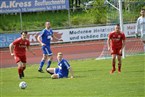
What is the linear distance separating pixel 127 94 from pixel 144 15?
28.9ft

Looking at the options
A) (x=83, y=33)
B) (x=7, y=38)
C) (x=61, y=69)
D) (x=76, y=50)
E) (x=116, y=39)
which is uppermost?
(x=116, y=39)

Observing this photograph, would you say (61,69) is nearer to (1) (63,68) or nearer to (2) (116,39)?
(1) (63,68)

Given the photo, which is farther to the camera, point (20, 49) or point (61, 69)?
point (20, 49)

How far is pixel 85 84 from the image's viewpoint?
15773mm

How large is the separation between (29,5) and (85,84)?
25910 mm

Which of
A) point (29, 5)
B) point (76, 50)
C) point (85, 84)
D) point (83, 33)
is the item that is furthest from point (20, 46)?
point (29, 5)

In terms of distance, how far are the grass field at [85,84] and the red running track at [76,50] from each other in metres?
7.66

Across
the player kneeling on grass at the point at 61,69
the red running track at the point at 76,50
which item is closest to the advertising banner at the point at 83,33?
the red running track at the point at 76,50

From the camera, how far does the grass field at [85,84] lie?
1377cm

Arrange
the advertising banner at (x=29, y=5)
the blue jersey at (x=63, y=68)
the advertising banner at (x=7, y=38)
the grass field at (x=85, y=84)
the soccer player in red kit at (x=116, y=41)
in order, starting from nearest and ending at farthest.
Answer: the grass field at (x=85, y=84)
the blue jersey at (x=63, y=68)
the soccer player in red kit at (x=116, y=41)
the advertising banner at (x=7, y=38)
the advertising banner at (x=29, y=5)

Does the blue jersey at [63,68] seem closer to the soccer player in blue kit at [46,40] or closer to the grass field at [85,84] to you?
the grass field at [85,84]

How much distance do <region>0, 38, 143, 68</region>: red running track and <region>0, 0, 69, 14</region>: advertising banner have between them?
198 inches

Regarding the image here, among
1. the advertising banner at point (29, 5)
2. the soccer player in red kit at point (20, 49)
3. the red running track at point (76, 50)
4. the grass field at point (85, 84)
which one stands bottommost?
the red running track at point (76, 50)

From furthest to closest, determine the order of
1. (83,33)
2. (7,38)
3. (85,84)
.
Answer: (83,33) < (7,38) < (85,84)
